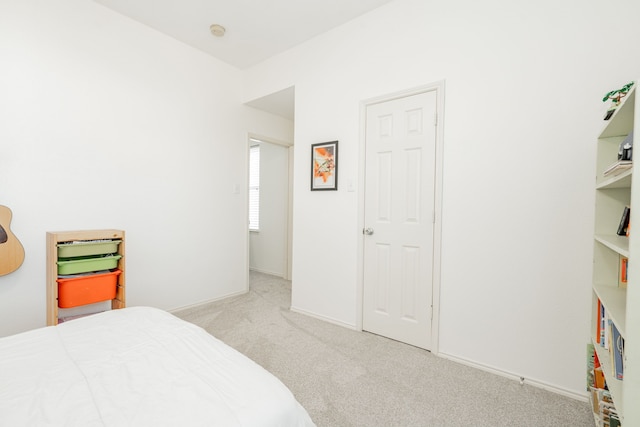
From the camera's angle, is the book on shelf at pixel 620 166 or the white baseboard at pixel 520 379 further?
the white baseboard at pixel 520 379

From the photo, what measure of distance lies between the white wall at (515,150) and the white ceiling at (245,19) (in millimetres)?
361

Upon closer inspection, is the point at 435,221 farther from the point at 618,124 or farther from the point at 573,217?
the point at 618,124

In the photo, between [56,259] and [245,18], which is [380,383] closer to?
[56,259]

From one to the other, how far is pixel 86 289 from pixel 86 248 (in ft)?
1.02

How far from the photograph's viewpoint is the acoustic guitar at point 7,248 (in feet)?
6.57

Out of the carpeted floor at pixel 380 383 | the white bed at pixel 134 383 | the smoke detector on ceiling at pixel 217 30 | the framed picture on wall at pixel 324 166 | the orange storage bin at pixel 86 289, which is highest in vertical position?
the smoke detector on ceiling at pixel 217 30

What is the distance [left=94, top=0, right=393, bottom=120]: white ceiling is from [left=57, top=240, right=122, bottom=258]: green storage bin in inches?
82.0

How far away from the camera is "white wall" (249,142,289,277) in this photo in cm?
468

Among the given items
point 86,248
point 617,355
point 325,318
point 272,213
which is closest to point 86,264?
point 86,248

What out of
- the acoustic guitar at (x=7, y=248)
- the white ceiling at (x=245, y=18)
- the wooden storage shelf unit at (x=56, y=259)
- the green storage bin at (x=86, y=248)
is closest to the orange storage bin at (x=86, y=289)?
the wooden storage shelf unit at (x=56, y=259)

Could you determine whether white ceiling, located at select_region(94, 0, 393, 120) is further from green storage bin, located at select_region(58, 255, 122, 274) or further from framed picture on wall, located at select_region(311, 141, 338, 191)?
green storage bin, located at select_region(58, 255, 122, 274)

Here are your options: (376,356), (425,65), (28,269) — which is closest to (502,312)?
(376,356)

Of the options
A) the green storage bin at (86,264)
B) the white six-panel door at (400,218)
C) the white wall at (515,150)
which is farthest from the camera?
the white six-panel door at (400,218)

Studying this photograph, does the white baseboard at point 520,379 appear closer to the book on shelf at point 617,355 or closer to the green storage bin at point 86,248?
the book on shelf at point 617,355
